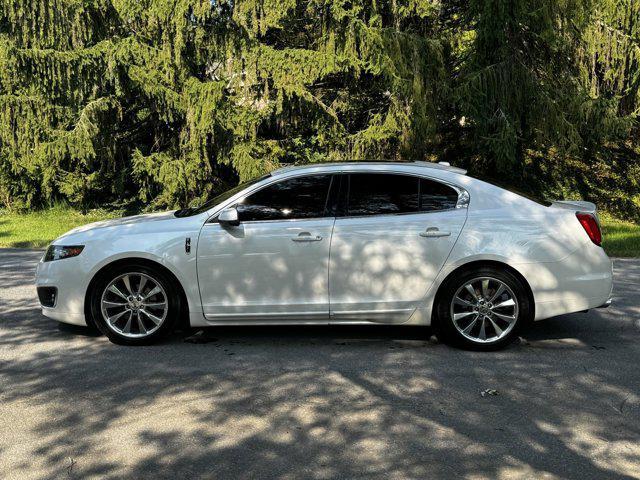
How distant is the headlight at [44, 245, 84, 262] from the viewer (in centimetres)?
627

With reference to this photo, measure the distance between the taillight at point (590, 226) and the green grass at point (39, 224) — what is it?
423 inches

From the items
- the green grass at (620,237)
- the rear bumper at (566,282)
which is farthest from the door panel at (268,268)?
the green grass at (620,237)

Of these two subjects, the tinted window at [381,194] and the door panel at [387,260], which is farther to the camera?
the tinted window at [381,194]

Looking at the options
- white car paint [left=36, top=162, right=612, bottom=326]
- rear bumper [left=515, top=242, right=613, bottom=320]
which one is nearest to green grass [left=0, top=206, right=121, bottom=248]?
white car paint [left=36, top=162, right=612, bottom=326]

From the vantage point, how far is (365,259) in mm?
5996

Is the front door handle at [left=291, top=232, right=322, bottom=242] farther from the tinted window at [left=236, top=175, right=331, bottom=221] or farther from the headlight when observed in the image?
the headlight

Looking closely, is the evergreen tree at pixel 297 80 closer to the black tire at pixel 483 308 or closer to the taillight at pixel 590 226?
the taillight at pixel 590 226

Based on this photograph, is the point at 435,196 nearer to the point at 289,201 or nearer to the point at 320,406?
the point at 289,201

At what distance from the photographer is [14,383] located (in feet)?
17.1


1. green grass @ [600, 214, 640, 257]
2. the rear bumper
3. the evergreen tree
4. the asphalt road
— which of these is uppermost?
the evergreen tree

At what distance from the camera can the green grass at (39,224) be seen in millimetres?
14211

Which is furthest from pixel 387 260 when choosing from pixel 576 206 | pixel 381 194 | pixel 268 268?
pixel 576 206

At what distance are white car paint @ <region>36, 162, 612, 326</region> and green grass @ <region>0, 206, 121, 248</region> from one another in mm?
8733

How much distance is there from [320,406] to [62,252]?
116 inches
